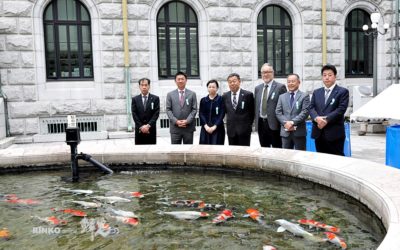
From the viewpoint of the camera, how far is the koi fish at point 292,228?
3.81 meters

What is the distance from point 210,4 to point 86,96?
4826 mm

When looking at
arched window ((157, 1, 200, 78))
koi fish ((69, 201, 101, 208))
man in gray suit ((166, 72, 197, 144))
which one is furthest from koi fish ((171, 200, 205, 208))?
arched window ((157, 1, 200, 78))

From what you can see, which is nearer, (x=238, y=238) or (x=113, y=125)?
(x=238, y=238)

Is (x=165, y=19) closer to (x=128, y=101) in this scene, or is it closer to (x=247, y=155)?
(x=128, y=101)

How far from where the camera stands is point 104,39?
1248 centimetres

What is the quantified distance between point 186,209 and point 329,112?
2.78 meters

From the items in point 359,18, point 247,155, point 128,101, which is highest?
point 359,18

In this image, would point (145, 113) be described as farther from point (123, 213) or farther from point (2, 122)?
point (2, 122)

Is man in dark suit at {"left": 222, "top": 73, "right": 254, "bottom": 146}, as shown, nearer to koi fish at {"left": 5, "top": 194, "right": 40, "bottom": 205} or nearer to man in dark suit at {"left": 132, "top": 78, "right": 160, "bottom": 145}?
man in dark suit at {"left": 132, "top": 78, "right": 160, "bottom": 145}

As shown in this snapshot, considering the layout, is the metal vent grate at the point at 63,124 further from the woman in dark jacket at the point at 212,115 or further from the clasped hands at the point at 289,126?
the clasped hands at the point at 289,126

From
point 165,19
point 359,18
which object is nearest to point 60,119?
point 165,19

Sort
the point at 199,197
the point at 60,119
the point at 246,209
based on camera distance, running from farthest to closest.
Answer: the point at 60,119
the point at 199,197
the point at 246,209

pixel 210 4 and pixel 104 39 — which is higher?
pixel 210 4

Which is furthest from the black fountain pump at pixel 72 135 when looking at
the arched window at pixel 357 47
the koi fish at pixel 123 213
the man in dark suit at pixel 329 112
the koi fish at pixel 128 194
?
the arched window at pixel 357 47
